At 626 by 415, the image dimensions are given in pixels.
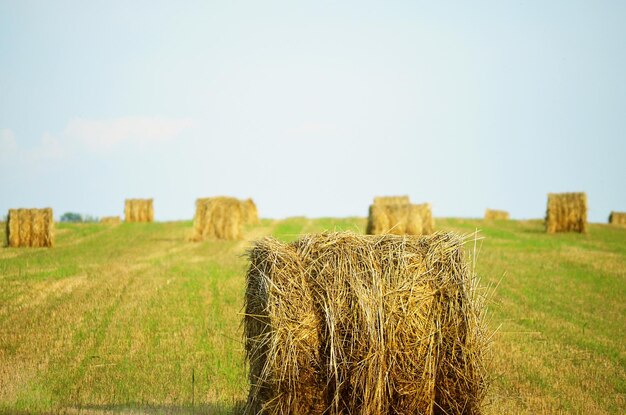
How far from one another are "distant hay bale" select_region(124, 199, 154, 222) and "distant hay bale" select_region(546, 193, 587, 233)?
1928 cm

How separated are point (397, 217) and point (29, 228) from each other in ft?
A: 39.9

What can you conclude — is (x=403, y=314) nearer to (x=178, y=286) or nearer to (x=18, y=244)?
(x=178, y=286)

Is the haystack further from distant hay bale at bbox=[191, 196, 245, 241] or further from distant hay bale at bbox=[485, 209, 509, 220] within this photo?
distant hay bale at bbox=[485, 209, 509, 220]

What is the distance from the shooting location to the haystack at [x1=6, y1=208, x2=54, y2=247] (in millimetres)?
23672

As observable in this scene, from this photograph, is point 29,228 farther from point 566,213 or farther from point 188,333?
point 566,213

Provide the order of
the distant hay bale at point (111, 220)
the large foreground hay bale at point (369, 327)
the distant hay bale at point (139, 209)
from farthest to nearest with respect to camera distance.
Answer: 1. the distant hay bale at point (139, 209)
2. the distant hay bale at point (111, 220)
3. the large foreground hay bale at point (369, 327)

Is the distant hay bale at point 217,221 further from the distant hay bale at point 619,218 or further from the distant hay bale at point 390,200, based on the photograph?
the distant hay bale at point 619,218

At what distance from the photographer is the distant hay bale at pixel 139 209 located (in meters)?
37.8

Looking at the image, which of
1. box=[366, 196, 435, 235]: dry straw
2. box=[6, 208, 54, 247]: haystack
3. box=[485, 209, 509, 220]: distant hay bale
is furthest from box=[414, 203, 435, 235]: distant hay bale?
box=[485, 209, 509, 220]: distant hay bale

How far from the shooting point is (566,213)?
29.4m

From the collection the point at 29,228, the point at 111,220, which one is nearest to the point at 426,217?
the point at 29,228

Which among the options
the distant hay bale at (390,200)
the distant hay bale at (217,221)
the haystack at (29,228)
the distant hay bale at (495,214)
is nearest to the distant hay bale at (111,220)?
the distant hay bale at (217,221)

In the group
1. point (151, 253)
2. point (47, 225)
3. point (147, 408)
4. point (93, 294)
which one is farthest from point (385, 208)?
point (147, 408)

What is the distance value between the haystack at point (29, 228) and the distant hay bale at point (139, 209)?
13.6 metres
